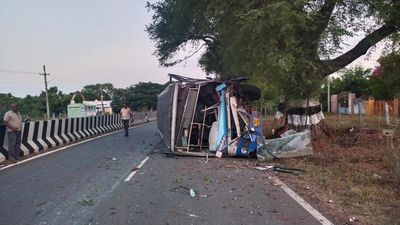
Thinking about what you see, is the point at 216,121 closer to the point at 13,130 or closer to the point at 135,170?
the point at 135,170

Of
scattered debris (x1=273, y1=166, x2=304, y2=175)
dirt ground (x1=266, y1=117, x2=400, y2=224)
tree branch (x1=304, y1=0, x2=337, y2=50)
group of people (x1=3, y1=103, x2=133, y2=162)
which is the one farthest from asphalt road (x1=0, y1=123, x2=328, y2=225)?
tree branch (x1=304, y1=0, x2=337, y2=50)

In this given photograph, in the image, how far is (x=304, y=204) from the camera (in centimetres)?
785

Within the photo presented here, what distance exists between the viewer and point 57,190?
9156 millimetres

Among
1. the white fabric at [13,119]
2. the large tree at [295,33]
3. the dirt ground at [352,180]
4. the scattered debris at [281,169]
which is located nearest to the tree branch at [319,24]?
the large tree at [295,33]

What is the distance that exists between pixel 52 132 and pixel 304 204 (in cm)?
1403

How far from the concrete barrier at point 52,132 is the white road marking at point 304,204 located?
8.72m

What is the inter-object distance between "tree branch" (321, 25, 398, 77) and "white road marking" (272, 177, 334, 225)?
7.51m

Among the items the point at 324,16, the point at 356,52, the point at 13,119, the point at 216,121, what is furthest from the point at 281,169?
the point at 13,119

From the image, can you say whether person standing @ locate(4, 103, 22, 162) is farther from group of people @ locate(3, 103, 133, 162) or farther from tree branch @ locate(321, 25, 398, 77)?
tree branch @ locate(321, 25, 398, 77)

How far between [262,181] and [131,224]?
4.39m

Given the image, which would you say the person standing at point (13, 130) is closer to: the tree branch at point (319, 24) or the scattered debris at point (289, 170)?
the scattered debris at point (289, 170)

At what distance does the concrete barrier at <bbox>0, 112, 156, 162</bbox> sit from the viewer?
52.4 feet

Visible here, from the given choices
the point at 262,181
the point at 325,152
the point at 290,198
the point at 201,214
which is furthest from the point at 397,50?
the point at 201,214

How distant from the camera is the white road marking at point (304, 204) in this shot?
6.74 metres
